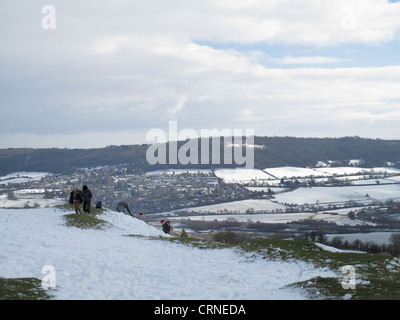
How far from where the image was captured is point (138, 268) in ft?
48.8

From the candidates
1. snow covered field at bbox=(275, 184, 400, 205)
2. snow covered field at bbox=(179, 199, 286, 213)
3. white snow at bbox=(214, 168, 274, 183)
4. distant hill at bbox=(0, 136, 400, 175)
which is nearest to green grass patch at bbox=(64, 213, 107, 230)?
snow covered field at bbox=(179, 199, 286, 213)

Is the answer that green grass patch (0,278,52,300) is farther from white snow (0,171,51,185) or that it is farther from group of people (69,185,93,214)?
white snow (0,171,51,185)

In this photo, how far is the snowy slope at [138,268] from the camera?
11.8 meters

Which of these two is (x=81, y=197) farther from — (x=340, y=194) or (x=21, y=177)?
(x=21, y=177)

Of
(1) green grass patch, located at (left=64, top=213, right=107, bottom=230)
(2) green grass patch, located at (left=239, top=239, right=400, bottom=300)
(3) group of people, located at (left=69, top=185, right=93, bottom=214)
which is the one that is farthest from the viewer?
(3) group of people, located at (left=69, top=185, right=93, bottom=214)

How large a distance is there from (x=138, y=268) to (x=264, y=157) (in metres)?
161

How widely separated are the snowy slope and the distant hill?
141m

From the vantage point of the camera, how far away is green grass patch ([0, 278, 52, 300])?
33.3 feet

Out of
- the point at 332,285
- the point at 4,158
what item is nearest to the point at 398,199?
the point at 332,285

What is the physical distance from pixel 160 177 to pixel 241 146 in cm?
5290

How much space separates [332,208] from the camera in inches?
3829

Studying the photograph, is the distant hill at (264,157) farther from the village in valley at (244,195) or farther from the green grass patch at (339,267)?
the green grass patch at (339,267)

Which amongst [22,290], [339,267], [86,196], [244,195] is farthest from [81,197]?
[244,195]

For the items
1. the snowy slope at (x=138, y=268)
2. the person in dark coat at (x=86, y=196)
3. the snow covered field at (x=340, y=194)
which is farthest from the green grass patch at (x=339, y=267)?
the snow covered field at (x=340, y=194)
